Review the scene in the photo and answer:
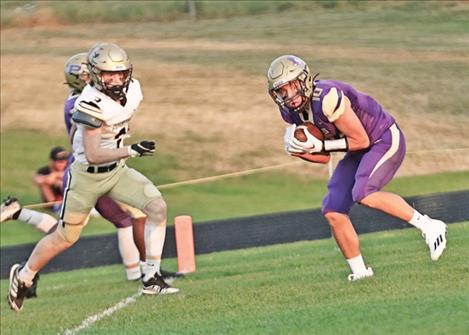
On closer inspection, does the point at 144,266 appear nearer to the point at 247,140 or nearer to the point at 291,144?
the point at 291,144

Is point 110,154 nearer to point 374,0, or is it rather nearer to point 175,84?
point 175,84

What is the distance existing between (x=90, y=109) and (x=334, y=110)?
1.81m

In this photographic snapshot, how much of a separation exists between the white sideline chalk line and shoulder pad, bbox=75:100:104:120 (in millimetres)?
1404

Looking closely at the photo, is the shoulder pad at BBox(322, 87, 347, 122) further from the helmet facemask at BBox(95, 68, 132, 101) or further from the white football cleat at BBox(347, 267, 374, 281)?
the helmet facemask at BBox(95, 68, 132, 101)

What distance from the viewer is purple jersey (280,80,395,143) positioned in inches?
313

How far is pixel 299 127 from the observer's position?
8.13 m

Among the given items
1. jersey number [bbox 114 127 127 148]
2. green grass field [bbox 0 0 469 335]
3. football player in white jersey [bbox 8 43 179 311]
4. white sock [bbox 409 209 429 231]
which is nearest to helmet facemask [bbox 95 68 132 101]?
football player in white jersey [bbox 8 43 179 311]

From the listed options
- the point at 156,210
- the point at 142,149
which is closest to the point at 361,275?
the point at 156,210

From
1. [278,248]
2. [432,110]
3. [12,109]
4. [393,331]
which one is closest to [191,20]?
[12,109]

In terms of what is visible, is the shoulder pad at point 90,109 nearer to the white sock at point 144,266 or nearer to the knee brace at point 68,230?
the knee brace at point 68,230

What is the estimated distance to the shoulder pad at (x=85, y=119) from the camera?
8562mm

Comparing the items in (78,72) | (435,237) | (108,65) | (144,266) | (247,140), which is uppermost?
(108,65)

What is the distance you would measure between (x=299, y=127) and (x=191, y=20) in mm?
24227

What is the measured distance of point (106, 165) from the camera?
8.98m
